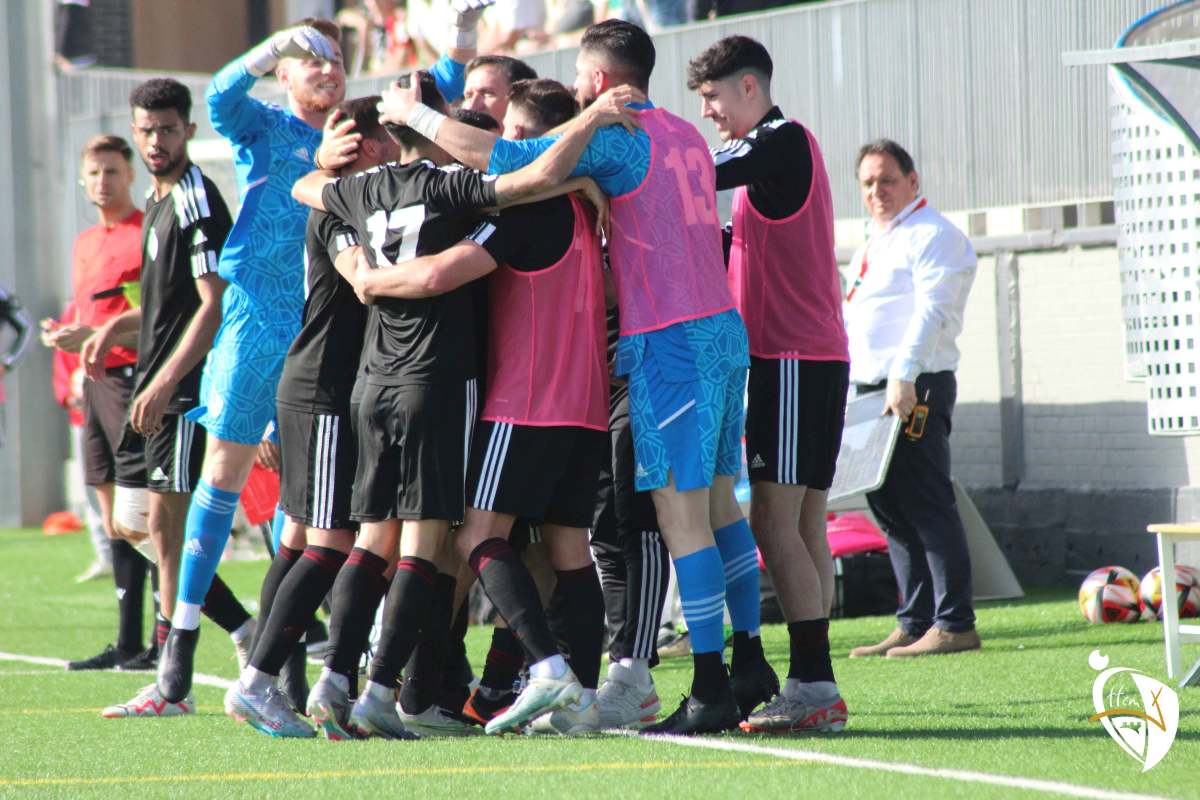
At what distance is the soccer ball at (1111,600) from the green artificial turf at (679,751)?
0.52 m

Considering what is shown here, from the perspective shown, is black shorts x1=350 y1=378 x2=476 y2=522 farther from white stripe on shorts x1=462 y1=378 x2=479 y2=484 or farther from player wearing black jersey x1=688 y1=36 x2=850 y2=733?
player wearing black jersey x1=688 y1=36 x2=850 y2=733

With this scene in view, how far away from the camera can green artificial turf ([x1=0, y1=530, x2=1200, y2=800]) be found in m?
4.16

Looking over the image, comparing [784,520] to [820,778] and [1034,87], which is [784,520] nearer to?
[820,778]

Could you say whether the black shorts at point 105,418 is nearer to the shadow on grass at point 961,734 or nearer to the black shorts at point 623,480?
the black shorts at point 623,480

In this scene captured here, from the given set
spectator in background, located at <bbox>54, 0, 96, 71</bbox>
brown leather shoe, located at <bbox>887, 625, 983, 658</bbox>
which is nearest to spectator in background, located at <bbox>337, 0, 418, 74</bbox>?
spectator in background, located at <bbox>54, 0, 96, 71</bbox>

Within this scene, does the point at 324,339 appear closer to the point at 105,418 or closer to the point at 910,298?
the point at 105,418

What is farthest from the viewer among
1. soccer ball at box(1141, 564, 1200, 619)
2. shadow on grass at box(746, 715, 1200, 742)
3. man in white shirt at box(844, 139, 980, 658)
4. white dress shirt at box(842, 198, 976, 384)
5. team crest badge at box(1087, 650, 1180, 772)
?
soccer ball at box(1141, 564, 1200, 619)

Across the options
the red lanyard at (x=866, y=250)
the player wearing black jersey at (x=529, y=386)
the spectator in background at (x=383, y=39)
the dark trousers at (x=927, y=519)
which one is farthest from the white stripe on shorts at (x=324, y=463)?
the spectator in background at (x=383, y=39)

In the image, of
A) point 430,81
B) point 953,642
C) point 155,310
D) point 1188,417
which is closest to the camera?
point 430,81

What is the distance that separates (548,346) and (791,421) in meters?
0.84

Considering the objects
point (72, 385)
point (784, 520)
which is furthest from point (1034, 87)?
point (72, 385)

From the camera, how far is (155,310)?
6.45 meters

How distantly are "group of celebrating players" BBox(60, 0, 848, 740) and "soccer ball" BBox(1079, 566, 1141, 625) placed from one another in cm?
256

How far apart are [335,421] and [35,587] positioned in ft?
23.1
